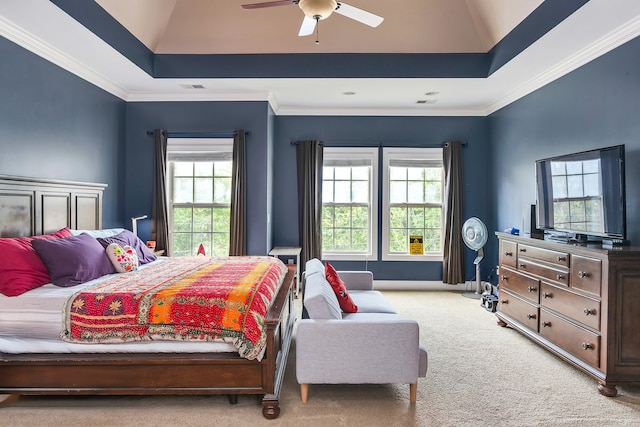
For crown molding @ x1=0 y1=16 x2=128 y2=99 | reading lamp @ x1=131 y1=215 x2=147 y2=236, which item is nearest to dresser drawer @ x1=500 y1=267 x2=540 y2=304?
reading lamp @ x1=131 y1=215 x2=147 y2=236

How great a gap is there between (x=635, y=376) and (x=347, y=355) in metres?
2.00

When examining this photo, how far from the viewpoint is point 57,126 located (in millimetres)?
3785

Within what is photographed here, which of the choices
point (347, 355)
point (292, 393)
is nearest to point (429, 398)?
point (347, 355)

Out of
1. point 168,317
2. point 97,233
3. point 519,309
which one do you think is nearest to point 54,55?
point 97,233

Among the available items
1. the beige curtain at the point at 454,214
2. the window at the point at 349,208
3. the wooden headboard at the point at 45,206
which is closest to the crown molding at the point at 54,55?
the wooden headboard at the point at 45,206

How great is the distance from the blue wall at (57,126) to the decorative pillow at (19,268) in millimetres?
837

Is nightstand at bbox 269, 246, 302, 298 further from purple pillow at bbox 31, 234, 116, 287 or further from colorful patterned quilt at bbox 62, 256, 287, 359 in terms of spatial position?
colorful patterned quilt at bbox 62, 256, 287, 359

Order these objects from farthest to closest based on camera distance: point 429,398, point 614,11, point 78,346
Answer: point 614,11 → point 429,398 → point 78,346

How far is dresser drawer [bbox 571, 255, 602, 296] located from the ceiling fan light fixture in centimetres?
259

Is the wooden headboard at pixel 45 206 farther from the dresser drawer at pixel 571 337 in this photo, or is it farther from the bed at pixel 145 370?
the dresser drawer at pixel 571 337

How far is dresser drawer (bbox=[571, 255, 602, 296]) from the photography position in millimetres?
2736

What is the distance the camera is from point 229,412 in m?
2.42

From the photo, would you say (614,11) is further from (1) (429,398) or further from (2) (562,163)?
(1) (429,398)

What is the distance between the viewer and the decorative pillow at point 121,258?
129 inches
